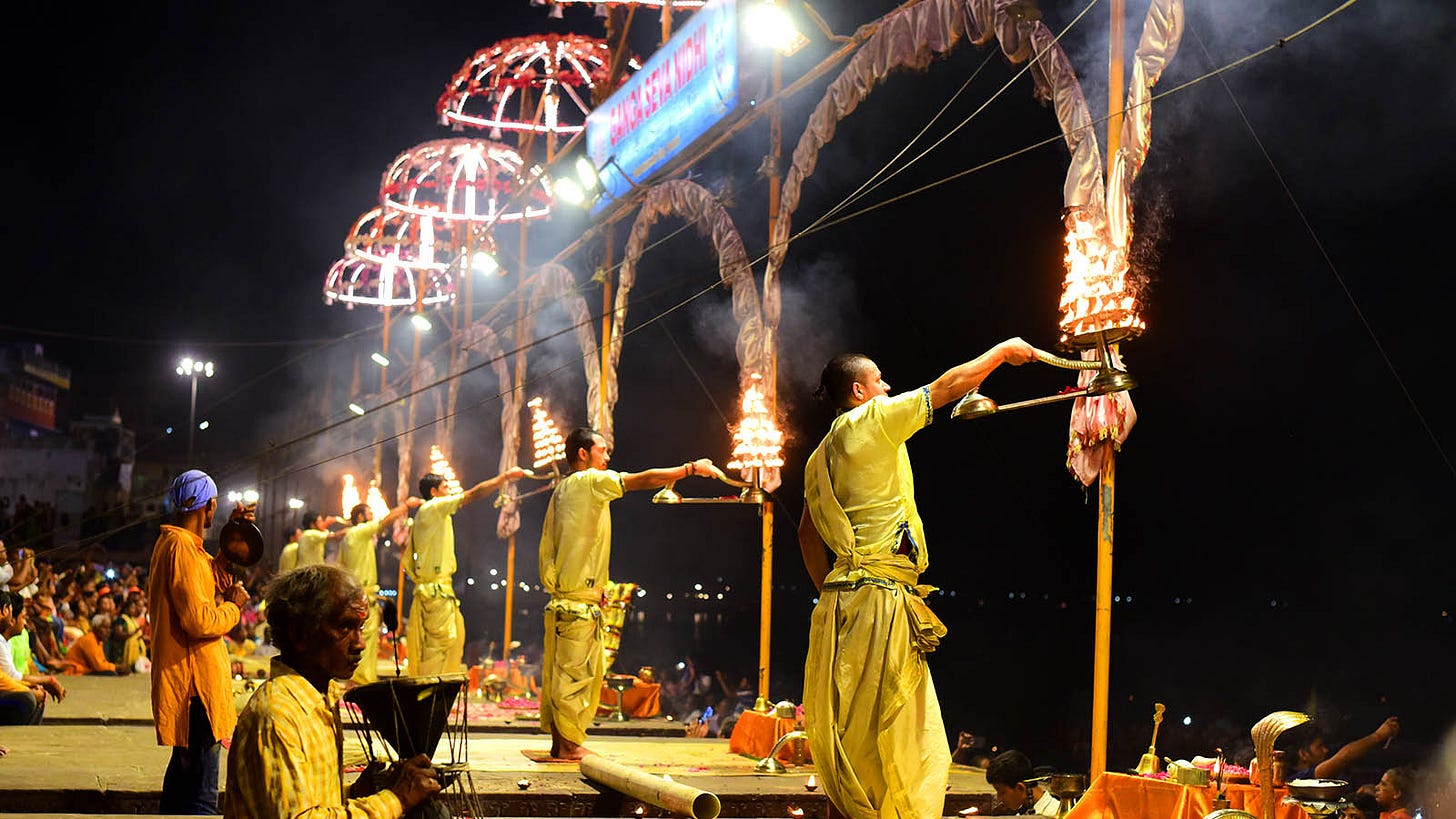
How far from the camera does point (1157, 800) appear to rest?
6465 millimetres

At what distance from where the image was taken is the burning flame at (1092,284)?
6848 millimetres

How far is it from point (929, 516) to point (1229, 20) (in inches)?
1508

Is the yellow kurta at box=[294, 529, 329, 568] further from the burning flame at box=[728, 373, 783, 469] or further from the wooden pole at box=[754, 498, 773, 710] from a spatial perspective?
the wooden pole at box=[754, 498, 773, 710]

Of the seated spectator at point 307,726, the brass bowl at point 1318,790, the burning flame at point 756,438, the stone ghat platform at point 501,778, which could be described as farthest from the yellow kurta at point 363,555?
the seated spectator at point 307,726

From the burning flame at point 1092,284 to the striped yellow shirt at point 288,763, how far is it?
4.30 metres

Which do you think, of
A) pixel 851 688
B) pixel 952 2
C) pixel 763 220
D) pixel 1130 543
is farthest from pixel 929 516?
pixel 851 688

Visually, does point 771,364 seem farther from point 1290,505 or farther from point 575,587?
point 1290,505

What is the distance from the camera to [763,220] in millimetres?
27422

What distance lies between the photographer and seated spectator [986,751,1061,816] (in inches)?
296

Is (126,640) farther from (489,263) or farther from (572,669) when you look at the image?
(572,669)

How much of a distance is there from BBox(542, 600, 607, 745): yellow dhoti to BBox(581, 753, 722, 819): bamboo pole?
3.32 feet

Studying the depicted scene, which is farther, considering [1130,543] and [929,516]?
[929,516]

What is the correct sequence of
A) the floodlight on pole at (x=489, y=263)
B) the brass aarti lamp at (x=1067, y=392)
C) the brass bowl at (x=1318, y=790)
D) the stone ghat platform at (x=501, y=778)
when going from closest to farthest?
the brass aarti lamp at (x=1067, y=392)
the brass bowl at (x=1318, y=790)
the stone ghat platform at (x=501, y=778)
the floodlight on pole at (x=489, y=263)

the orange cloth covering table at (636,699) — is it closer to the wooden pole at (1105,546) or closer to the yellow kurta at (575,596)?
the yellow kurta at (575,596)
